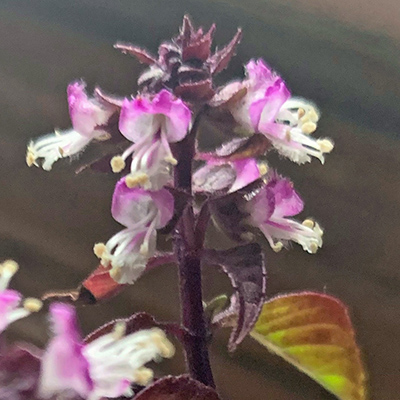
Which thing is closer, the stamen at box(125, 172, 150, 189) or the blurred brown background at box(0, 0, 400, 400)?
the stamen at box(125, 172, 150, 189)

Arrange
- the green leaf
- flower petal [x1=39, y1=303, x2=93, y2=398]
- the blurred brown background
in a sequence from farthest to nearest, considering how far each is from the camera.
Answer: the blurred brown background, the green leaf, flower petal [x1=39, y1=303, x2=93, y2=398]

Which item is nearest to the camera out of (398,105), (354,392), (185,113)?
(185,113)

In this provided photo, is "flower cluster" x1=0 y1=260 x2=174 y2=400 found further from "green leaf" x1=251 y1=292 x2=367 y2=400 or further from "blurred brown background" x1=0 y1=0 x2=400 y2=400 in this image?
"blurred brown background" x1=0 y1=0 x2=400 y2=400

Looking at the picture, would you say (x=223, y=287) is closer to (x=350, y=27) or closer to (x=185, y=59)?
(x=350, y=27)

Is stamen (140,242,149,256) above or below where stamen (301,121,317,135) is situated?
below

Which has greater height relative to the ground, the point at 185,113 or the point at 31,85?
the point at 185,113

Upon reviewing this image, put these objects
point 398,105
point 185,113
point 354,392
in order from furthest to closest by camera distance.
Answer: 1. point 398,105
2. point 354,392
3. point 185,113

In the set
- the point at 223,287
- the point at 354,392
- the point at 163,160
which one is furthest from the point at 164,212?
the point at 223,287

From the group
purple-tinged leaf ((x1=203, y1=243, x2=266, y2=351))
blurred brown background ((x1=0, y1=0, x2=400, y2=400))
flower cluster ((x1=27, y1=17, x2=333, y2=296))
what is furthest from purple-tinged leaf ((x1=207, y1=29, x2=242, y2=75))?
blurred brown background ((x1=0, y1=0, x2=400, y2=400))
